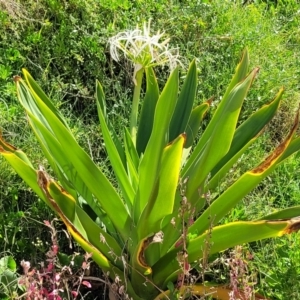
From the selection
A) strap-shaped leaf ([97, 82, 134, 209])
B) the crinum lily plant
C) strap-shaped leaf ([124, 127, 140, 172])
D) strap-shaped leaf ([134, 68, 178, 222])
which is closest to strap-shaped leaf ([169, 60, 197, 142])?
the crinum lily plant

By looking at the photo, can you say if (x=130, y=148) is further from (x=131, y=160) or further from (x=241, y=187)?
(x=241, y=187)

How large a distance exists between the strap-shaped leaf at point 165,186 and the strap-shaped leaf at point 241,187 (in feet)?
0.48

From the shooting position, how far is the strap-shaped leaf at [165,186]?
146cm

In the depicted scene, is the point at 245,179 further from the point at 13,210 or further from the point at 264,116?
the point at 13,210

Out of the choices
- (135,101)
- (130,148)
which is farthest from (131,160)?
(135,101)

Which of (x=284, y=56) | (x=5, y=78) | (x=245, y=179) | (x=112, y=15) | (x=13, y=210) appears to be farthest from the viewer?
(x=284, y=56)

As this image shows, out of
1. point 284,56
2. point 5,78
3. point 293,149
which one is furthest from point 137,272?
point 284,56

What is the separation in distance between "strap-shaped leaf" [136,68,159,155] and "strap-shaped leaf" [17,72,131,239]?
36 centimetres

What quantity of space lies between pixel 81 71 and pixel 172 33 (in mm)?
687

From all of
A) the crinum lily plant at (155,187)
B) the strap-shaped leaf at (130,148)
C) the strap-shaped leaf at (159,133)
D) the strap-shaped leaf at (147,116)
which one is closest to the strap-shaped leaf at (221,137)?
the crinum lily plant at (155,187)

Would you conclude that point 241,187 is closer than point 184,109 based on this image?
Yes

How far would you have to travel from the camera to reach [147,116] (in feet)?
6.89

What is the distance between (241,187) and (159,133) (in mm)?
322

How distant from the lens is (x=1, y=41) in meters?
2.92
